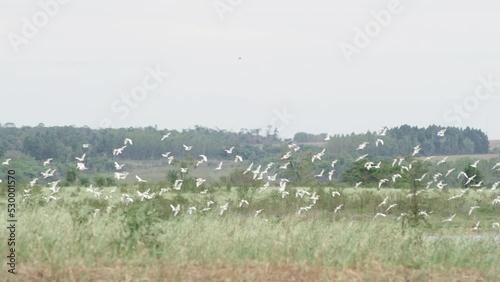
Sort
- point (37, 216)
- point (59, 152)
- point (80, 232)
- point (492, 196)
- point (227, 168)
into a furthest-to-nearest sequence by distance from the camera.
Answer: point (227, 168) → point (59, 152) → point (492, 196) → point (37, 216) → point (80, 232)

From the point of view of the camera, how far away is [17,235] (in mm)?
10383

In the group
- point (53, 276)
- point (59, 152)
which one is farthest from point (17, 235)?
point (59, 152)

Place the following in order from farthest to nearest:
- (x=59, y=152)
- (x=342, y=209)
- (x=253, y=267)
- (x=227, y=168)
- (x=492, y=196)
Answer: (x=227, y=168) < (x=59, y=152) < (x=492, y=196) < (x=342, y=209) < (x=253, y=267)

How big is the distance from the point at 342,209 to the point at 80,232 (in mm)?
22302

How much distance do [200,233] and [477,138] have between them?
121164 mm

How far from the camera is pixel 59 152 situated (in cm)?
8744

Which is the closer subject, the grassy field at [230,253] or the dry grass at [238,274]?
the dry grass at [238,274]

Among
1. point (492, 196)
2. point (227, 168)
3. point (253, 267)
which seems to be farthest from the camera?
point (227, 168)

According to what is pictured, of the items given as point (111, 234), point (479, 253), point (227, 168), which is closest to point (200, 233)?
point (111, 234)

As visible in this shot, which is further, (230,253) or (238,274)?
(230,253)

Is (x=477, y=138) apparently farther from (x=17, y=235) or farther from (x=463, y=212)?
(x=17, y=235)

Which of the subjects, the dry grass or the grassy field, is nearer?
the dry grass

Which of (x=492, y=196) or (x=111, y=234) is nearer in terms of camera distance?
(x=111, y=234)

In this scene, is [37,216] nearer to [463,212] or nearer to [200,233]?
[200,233]
